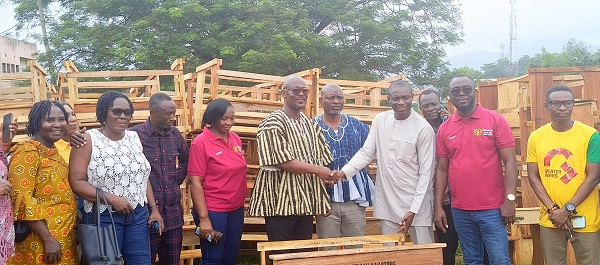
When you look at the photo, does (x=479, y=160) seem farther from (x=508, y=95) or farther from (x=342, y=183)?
(x=508, y=95)

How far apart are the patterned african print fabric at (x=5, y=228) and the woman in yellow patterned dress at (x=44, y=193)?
5 centimetres

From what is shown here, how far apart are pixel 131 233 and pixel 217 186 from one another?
85 cm

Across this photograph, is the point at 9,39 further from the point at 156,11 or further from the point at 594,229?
the point at 594,229

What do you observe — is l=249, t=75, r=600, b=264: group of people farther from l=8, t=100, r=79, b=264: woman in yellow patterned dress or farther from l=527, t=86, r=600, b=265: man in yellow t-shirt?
l=8, t=100, r=79, b=264: woman in yellow patterned dress

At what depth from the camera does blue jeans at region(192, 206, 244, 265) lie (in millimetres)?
4531

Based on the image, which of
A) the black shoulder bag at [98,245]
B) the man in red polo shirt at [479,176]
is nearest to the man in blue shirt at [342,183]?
the man in red polo shirt at [479,176]

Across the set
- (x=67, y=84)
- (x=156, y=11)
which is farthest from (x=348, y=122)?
(x=156, y=11)

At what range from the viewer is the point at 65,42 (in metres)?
19.2

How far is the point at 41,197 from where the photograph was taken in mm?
3607

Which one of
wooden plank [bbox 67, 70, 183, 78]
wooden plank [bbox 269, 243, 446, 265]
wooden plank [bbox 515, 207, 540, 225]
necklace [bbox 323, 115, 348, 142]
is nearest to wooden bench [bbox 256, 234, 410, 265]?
wooden plank [bbox 269, 243, 446, 265]

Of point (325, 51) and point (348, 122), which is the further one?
point (325, 51)

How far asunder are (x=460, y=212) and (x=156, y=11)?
15230mm

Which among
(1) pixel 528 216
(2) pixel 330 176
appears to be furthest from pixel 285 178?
(1) pixel 528 216

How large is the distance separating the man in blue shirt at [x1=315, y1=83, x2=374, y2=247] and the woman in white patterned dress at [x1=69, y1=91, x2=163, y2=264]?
4.86 ft
